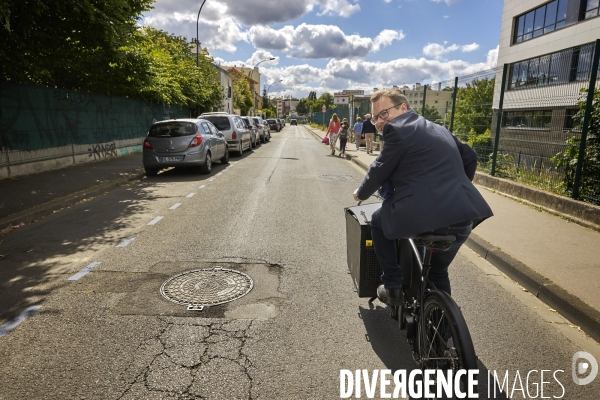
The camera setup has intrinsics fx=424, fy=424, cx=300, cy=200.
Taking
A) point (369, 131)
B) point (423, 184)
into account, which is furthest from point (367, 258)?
point (369, 131)

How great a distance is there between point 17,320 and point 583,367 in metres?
4.43

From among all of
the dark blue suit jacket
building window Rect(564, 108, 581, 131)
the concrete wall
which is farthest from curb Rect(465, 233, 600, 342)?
the concrete wall

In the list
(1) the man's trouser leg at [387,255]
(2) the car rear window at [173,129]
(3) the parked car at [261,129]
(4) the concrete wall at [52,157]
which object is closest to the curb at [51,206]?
(2) the car rear window at [173,129]

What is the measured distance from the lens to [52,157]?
1279 cm

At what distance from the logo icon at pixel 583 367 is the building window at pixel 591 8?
2674 cm

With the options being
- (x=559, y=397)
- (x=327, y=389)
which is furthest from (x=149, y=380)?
(x=559, y=397)

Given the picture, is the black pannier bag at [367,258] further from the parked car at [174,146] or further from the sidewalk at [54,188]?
the parked car at [174,146]

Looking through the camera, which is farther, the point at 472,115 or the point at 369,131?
the point at 369,131

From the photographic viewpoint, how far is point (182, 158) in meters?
12.1

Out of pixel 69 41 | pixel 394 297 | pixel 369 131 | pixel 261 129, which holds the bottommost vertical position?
pixel 261 129

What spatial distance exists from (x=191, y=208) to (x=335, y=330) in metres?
5.27

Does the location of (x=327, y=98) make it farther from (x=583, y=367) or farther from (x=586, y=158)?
(x=583, y=367)

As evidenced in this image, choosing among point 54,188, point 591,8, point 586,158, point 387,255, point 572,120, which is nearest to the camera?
point 387,255

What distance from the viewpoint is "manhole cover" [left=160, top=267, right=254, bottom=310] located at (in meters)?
3.95
